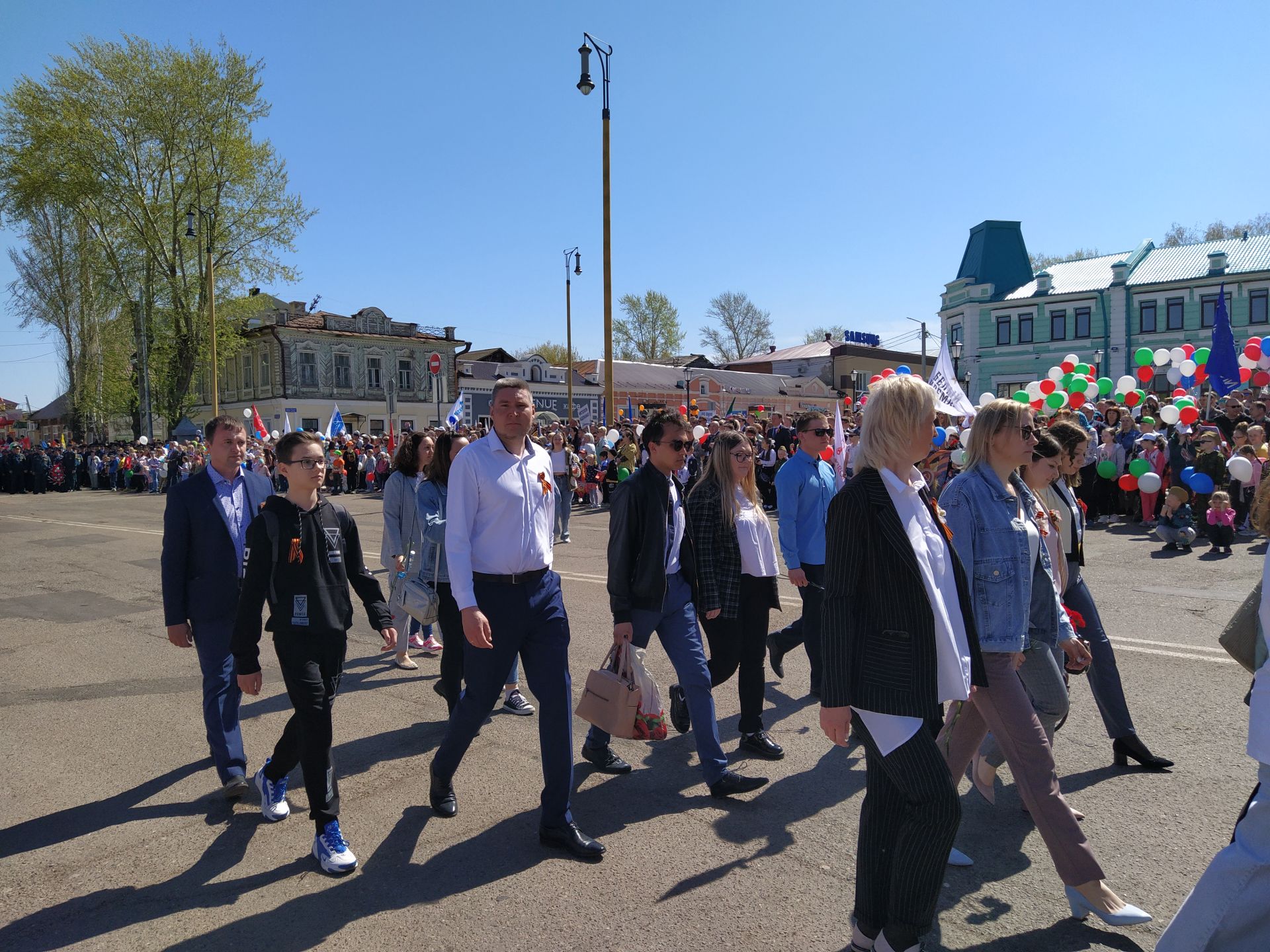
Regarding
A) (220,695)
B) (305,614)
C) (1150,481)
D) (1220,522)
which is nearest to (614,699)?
(305,614)

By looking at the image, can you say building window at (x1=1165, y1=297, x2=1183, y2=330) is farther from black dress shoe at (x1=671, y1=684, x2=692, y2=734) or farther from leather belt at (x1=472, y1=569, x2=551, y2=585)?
leather belt at (x1=472, y1=569, x2=551, y2=585)

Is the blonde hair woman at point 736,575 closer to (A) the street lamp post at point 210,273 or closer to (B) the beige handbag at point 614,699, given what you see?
(B) the beige handbag at point 614,699

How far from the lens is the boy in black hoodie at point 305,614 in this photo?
146 inches

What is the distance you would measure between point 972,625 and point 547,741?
1915 mm

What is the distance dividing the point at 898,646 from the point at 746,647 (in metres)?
2.39

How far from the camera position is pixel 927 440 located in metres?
2.81

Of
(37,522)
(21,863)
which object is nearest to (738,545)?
(21,863)

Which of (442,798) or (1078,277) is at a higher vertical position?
(1078,277)

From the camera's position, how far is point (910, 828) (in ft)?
8.87

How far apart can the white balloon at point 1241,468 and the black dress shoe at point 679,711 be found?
10027mm

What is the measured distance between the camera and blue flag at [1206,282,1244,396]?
1814 centimetres

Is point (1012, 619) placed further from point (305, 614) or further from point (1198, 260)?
point (1198, 260)

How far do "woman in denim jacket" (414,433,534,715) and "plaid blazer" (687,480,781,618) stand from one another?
1361 mm

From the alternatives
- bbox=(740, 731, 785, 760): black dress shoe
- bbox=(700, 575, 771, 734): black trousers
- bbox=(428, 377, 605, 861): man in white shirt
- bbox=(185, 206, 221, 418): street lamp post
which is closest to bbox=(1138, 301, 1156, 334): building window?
bbox=(185, 206, 221, 418): street lamp post
